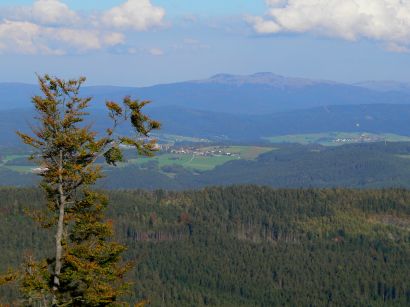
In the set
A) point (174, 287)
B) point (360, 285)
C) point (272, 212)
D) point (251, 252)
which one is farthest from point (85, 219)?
point (272, 212)

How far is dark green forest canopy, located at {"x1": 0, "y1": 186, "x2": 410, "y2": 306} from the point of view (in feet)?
428

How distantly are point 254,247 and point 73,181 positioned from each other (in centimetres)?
13637

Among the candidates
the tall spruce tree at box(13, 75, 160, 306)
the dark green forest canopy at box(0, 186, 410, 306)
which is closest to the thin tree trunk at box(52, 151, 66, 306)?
the tall spruce tree at box(13, 75, 160, 306)

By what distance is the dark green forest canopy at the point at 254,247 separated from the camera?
428ft

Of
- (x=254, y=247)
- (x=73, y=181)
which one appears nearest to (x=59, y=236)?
(x=73, y=181)

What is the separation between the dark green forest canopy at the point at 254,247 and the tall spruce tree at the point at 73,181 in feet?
227

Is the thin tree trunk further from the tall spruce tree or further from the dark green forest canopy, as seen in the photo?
the dark green forest canopy

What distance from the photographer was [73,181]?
30969mm

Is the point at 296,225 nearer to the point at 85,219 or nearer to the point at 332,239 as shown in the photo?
the point at 332,239

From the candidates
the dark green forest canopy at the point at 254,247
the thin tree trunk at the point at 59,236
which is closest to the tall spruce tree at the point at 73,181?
the thin tree trunk at the point at 59,236

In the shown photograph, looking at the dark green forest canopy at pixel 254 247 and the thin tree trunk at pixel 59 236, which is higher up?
the thin tree trunk at pixel 59 236

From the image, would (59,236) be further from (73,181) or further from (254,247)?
(254,247)

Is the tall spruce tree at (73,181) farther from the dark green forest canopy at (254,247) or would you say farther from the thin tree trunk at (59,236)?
the dark green forest canopy at (254,247)

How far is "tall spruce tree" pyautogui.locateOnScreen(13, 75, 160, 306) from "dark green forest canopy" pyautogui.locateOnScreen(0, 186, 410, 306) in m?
69.3
